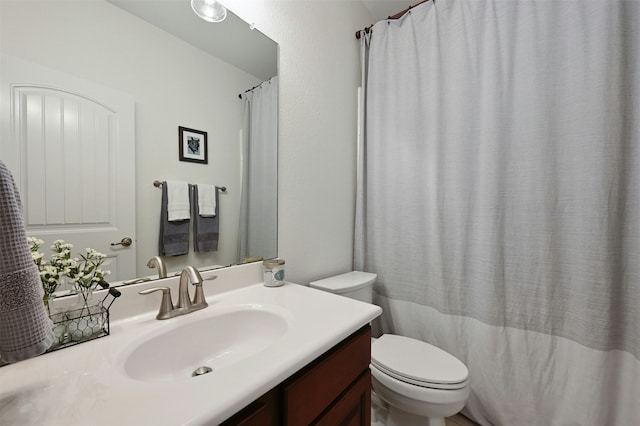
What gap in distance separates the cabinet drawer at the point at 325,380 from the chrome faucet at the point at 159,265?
1.82 ft

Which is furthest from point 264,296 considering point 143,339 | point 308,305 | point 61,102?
point 61,102

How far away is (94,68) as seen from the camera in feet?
2.42

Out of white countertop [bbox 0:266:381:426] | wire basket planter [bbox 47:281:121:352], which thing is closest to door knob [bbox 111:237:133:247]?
wire basket planter [bbox 47:281:121:352]

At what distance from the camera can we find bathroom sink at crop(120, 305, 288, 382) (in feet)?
2.17

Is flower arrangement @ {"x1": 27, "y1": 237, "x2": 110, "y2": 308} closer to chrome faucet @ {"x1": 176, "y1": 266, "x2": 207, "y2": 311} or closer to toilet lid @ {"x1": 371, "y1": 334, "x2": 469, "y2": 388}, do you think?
chrome faucet @ {"x1": 176, "y1": 266, "x2": 207, "y2": 311}

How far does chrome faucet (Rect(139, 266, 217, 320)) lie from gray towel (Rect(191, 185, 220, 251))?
0.49 feet

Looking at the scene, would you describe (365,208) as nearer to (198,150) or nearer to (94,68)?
(198,150)

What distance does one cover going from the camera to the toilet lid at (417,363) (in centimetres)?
106

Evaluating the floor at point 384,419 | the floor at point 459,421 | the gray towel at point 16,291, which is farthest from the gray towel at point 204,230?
the floor at point 459,421

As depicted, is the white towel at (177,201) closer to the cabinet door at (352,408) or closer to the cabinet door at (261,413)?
the cabinet door at (261,413)

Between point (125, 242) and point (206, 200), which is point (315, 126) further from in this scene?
point (125, 242)

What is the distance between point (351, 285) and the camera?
139 centimetres

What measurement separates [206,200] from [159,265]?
11.0 inches

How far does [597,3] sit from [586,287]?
3.91 feet
